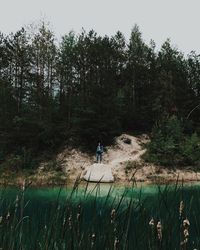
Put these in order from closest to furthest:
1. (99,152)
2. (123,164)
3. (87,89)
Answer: (99,152) < (123,164) < (87,89)

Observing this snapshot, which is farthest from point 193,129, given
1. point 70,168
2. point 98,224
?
point 98,224

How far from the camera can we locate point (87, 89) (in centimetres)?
4184

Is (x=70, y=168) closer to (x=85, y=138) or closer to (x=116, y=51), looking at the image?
(x=85, y=138)

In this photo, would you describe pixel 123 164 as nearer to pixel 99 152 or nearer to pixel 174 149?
pixel 99 152

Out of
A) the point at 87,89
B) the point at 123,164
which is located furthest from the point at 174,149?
the point at 87,89

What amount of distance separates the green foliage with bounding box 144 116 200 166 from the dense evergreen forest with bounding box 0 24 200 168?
7.41ft

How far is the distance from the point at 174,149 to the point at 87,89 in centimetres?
1139

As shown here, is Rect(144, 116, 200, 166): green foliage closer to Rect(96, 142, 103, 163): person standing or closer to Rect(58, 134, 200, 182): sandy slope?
Rect(58, 134, 200, 182): sandy slope

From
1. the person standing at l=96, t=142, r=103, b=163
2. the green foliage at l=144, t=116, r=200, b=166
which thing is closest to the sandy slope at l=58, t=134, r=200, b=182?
the person standing at l=96, t=142, r=103, b=163

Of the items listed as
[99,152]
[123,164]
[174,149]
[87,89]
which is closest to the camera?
[99,152]

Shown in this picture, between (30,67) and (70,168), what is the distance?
51.8 feet

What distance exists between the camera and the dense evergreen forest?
3716 centimetres

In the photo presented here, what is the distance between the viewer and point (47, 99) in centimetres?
3834

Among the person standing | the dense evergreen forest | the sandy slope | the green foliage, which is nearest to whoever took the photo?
the sandy slope
